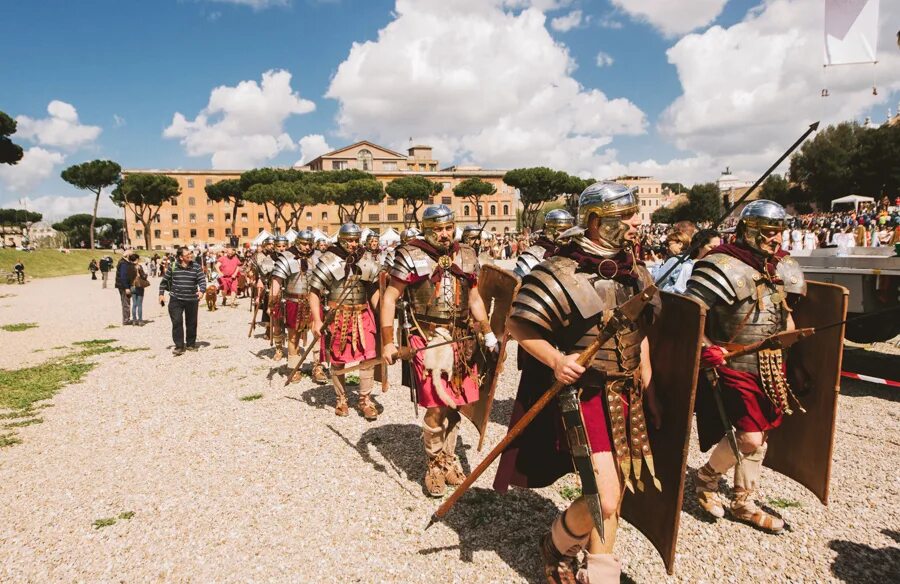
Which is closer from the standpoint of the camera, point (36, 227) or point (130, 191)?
point (130, 191)

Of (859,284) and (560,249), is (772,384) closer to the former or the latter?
(560,249)

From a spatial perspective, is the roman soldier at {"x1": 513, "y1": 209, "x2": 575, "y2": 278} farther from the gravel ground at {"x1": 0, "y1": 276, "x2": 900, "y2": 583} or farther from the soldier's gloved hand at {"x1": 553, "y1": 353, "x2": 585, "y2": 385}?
the soldier's gloved hand at {"x1": 553, "y1": 353, "x2": 585, "y2": 385}

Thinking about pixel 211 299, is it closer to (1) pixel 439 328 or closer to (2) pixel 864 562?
(1) pixel 439 328

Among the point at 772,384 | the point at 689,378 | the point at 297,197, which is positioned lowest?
the point at 772,384

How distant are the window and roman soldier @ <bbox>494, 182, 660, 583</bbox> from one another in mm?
103804

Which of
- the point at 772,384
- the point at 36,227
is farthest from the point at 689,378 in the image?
the point at 36,227

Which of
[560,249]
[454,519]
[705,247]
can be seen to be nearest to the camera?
[560,249]

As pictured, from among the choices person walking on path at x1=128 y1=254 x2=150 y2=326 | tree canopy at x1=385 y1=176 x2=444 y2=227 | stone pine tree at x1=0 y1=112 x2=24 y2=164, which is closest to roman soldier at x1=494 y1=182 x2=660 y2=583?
person walking on path at x1=128 y1=254 x2=150 y2=326

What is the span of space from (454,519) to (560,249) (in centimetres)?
256

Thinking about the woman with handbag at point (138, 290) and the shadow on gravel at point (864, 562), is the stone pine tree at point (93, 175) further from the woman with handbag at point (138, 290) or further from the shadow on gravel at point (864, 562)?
the shadow on gravel at point (864, 562)

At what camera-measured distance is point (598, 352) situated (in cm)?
305

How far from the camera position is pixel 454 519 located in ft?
14.5

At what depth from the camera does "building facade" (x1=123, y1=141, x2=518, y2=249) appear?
306 ft

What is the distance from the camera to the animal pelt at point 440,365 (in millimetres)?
4730
